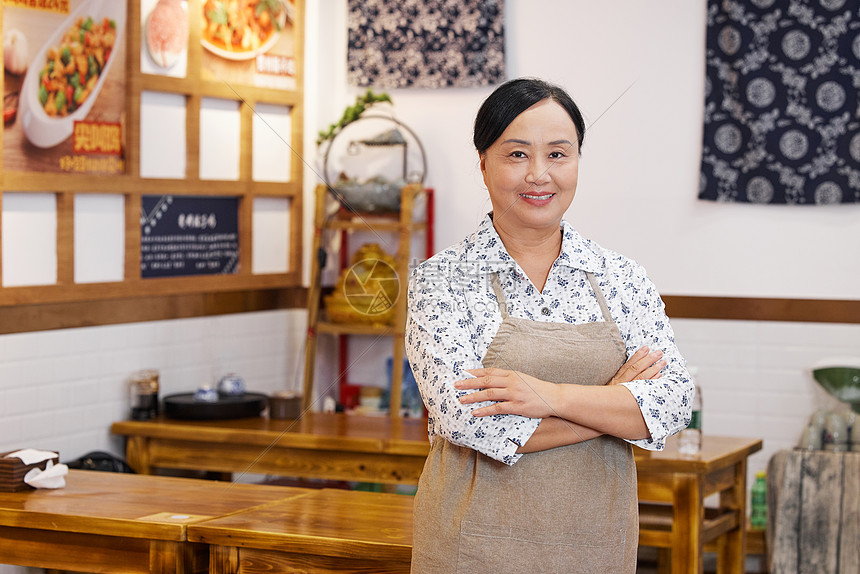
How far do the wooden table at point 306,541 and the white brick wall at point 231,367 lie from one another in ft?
4.38

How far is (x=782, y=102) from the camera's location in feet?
14.0

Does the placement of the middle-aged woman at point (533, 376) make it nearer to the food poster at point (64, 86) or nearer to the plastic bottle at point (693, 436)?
the plastic bottle at point (693, 436)


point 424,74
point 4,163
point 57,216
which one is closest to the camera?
point 4,163

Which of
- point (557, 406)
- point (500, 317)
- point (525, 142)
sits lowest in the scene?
point (557, 406)

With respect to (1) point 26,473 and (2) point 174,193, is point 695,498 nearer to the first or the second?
(1) point 26,473

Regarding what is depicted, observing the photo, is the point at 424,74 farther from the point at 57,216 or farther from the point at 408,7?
the point at 57,216

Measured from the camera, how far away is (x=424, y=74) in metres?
4.79

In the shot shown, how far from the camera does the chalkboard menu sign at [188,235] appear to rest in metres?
4.16

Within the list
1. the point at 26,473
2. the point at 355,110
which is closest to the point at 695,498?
the point at 26,473

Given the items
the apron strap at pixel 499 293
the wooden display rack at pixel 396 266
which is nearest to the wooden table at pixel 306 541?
the apron strap at pixel 499 293

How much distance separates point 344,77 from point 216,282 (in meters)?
1.23

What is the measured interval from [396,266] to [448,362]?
8.70 feet

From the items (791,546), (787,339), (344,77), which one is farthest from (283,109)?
(791,546)

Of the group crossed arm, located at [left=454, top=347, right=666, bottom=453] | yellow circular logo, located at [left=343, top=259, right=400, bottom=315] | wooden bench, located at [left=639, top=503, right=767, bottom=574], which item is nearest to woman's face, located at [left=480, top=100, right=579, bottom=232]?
crossed arm, located at [left=454, top=347, right=666, bottom=453]
